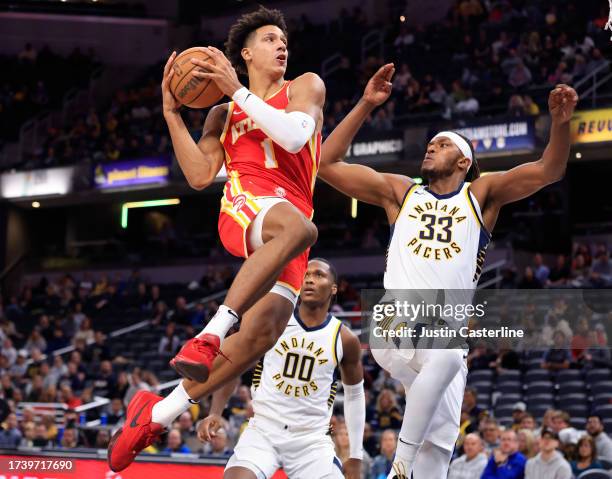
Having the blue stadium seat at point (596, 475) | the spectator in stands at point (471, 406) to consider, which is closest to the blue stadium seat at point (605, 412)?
the spectator in stands at point (471, 406)

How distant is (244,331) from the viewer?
5367 mm

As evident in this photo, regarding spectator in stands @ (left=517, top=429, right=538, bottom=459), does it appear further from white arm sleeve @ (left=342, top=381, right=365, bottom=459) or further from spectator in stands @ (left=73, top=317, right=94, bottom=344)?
spectator in stands @ (left=73, top=317, right=94, bottom=344)

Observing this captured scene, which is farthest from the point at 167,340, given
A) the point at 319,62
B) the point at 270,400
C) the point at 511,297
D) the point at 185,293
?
the point at 270,400

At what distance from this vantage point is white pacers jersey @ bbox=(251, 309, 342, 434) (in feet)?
23.7

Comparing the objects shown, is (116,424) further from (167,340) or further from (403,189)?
(403,189)

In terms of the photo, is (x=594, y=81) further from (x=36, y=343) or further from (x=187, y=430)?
(x=36, y=343)

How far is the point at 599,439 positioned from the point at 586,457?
691 mm

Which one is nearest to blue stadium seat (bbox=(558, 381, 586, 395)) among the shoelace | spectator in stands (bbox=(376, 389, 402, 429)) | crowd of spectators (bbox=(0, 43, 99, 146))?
spectator in stands (bbox=(376, 389, 402, 429))

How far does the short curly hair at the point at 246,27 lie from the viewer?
19.2ft

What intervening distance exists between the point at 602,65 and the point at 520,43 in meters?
2.69

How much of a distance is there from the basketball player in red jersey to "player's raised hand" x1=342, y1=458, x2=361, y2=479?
2277 millimetres

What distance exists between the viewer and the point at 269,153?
18.3 ft

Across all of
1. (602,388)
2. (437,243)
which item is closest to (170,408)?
(437,243)

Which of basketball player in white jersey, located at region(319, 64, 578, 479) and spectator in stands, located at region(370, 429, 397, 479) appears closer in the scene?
basketball player in white jersey, located at region(319, 64, 578, 479)
